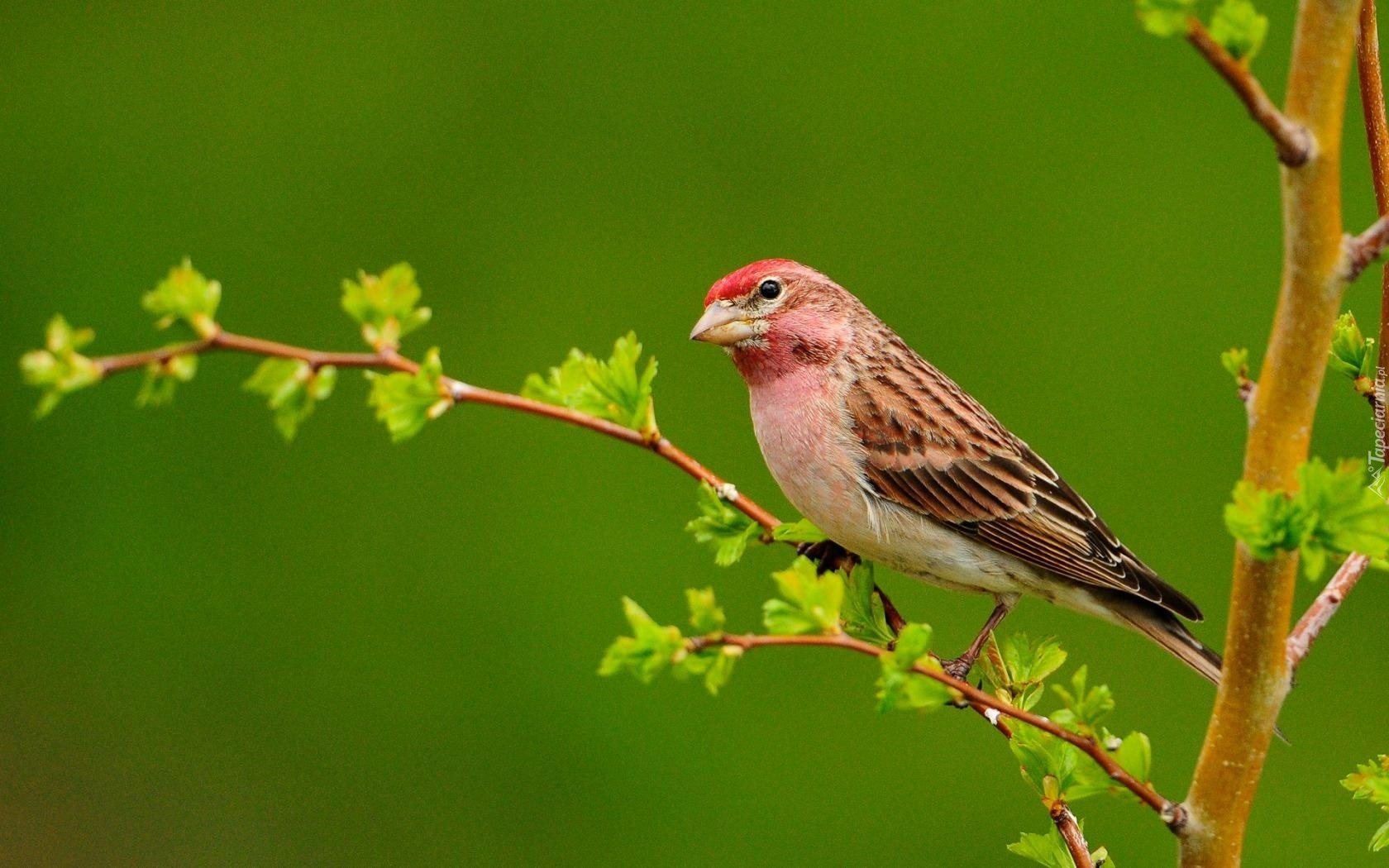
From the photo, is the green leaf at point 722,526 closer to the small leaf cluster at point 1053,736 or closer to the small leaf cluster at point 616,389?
the small leaf cluster at point 616,389

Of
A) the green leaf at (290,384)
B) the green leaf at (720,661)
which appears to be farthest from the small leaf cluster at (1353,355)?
the green leaf at (290,384)

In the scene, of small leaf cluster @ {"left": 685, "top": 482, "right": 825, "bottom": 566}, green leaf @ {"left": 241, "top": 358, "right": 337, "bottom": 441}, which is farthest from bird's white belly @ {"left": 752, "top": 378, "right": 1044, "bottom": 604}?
green leaf @ {"left": 241, "top": 358, "right": 337, "bottom": 441}

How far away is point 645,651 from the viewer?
1887mm

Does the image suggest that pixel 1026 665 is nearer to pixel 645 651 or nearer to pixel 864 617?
pixel 864 617

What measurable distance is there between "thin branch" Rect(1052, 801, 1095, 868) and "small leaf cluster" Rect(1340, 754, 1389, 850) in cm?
39

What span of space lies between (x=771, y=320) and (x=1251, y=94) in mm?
2229

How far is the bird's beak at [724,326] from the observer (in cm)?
370

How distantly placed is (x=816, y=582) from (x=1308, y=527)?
569mm

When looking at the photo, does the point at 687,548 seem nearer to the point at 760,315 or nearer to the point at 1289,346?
the point at 760,315

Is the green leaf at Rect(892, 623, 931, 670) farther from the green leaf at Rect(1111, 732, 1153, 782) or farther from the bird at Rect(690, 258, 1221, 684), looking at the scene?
the bird at Rect(690, 258, 1221, 684)

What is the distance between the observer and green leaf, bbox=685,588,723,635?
74.0 inches

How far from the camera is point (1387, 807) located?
2.20 metres

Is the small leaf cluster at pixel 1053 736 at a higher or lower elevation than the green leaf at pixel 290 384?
lower

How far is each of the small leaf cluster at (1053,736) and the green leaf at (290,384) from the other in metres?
0.98
